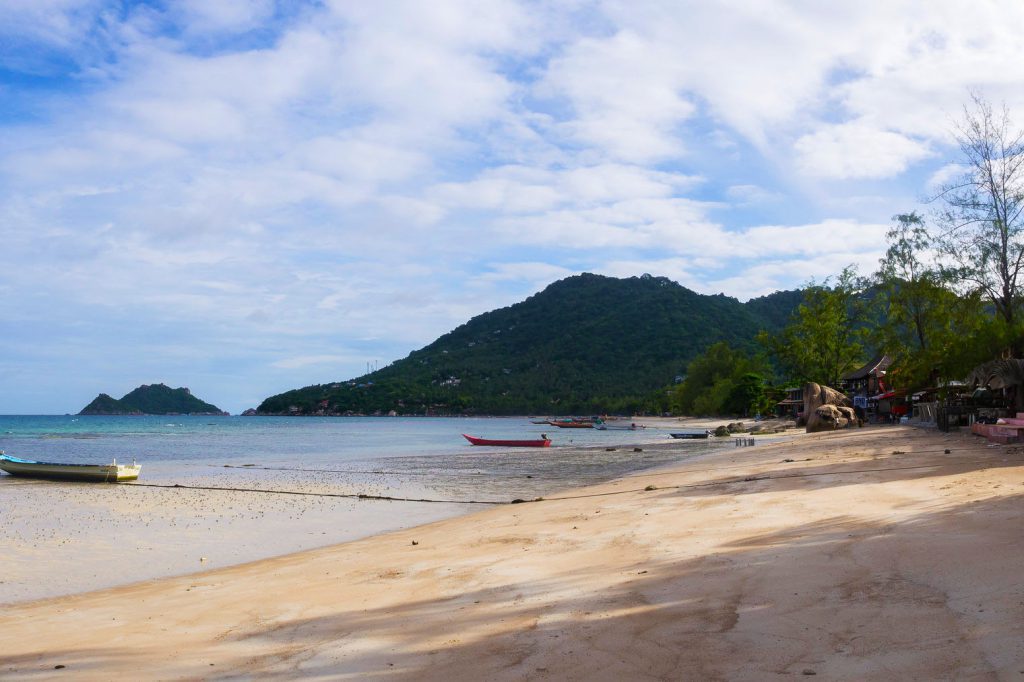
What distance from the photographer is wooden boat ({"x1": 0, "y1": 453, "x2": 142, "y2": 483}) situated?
29469 mm

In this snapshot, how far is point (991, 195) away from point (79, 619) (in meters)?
33.4

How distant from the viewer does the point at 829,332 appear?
209ft

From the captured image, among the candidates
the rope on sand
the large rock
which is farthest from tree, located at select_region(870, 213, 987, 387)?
the rope on sand

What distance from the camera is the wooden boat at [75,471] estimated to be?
96.7ft

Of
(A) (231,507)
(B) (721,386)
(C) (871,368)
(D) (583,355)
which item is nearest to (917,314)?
(C) (871,368)

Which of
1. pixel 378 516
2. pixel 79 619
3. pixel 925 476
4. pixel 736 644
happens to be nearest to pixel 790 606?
pixel 736 644

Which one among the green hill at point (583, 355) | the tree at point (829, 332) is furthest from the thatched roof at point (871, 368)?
the green hill at point (583, 355)

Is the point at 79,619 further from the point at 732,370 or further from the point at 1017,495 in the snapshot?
the point at 732,370

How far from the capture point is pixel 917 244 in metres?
47.8

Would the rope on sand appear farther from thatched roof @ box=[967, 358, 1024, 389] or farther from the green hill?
the green hill

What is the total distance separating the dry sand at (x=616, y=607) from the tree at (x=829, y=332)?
54776 millimetres

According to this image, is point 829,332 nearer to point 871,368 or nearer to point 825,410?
point 871,368

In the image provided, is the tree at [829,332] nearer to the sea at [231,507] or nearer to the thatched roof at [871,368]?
the thatched roof at [871,368]

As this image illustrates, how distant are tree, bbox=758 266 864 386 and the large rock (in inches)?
504
